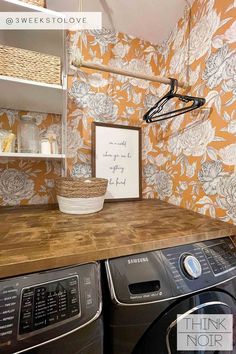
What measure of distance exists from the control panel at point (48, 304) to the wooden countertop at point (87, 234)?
46 mm

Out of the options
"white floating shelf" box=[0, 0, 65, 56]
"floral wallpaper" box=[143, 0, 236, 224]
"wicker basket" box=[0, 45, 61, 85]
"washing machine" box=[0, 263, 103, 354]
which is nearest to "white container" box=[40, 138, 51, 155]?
"wicker basket" box=[0, 45, 61, 85]

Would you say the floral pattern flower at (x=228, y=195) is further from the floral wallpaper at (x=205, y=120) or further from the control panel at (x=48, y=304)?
the control panel at (x=48, y=304)

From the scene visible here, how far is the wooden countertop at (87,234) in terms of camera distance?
48cm

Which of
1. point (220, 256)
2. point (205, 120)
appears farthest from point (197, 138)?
point (220, 256)

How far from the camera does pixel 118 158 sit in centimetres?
123

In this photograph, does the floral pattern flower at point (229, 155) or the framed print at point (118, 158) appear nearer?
the floral pattern flower at point (229, 155)

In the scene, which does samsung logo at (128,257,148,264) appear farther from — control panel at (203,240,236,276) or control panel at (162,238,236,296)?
control panel at (203,240,236,276)

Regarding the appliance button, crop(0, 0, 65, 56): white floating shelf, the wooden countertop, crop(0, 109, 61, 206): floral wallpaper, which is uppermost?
crop(0, 0, 65, 56): white floating shelf

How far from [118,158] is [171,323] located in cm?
89

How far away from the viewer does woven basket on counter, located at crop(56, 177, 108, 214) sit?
870mm

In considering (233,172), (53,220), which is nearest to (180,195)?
(233,172)

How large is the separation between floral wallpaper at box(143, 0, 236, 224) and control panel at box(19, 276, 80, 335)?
71 cm

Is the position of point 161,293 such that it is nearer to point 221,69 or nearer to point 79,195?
point 79,195

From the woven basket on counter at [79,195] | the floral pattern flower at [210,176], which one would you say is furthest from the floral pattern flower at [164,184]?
the woven basket on counter at [79,195]
